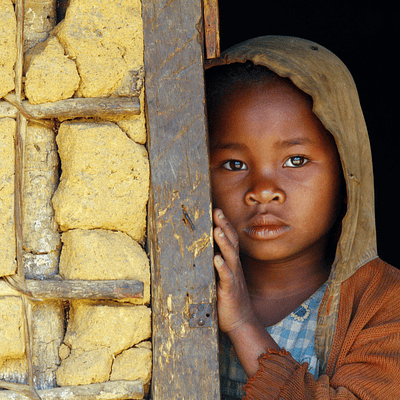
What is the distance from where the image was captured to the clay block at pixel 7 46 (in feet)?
4.58

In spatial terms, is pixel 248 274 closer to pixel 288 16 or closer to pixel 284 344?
pixel 284 344

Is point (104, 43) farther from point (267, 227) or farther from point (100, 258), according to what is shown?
point (267, 227)

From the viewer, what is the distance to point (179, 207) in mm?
1438

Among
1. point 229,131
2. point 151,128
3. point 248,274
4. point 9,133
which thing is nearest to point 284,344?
point 248,274

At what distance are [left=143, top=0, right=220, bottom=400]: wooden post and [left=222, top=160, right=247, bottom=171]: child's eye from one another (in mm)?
461

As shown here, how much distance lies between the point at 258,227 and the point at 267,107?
16.1 inches

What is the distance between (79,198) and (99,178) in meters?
0.07

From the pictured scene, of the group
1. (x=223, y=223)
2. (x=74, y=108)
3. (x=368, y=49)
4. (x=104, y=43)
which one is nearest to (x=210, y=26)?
(x=104, y=43)

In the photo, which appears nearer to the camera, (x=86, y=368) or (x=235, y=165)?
(x=86, y=368)

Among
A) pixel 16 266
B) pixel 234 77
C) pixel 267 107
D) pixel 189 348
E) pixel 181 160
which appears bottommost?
pixel 189 348

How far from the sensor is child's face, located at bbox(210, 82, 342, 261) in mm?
1797

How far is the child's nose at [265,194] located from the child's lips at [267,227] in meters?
0.05

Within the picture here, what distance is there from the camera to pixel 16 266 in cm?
138

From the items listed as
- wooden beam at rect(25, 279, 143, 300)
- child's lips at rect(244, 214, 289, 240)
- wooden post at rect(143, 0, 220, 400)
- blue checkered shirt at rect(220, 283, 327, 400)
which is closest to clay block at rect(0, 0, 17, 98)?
wooden post at rect(143, 0, 220, 400)
